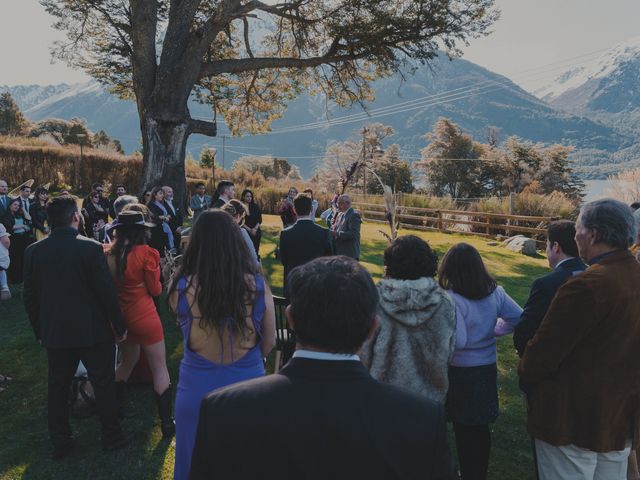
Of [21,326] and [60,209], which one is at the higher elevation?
[60,209]

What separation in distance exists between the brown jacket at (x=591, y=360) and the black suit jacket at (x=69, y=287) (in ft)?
9.74

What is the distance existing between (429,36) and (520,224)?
9116mm

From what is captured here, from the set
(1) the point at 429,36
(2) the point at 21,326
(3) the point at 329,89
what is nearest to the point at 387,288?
(2) the point at 21,326

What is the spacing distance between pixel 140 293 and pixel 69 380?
0.86 meters

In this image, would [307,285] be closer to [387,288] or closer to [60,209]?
[387,288]

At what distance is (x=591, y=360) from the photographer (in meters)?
2.42

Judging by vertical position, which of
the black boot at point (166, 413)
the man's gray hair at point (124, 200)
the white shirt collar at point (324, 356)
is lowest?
the black boot at point (166, 413)

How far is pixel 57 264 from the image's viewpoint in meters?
3.48

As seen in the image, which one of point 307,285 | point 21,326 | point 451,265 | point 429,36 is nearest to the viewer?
point 307,285

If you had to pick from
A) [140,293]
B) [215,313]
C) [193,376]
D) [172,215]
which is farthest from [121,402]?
[172,215]

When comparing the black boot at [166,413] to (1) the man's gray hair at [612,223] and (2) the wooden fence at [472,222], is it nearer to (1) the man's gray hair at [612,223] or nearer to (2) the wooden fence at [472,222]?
(1) the man's gray hair at [612,223]

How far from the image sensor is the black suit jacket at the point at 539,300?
110 inches

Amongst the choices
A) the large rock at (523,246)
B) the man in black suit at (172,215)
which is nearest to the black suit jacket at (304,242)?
the man in black suit at (172,215)

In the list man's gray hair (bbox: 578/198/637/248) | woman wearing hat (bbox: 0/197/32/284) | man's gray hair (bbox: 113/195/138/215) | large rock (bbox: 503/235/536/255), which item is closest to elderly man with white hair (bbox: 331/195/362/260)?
man's gray hair (bbox: 113/195/138/215)
